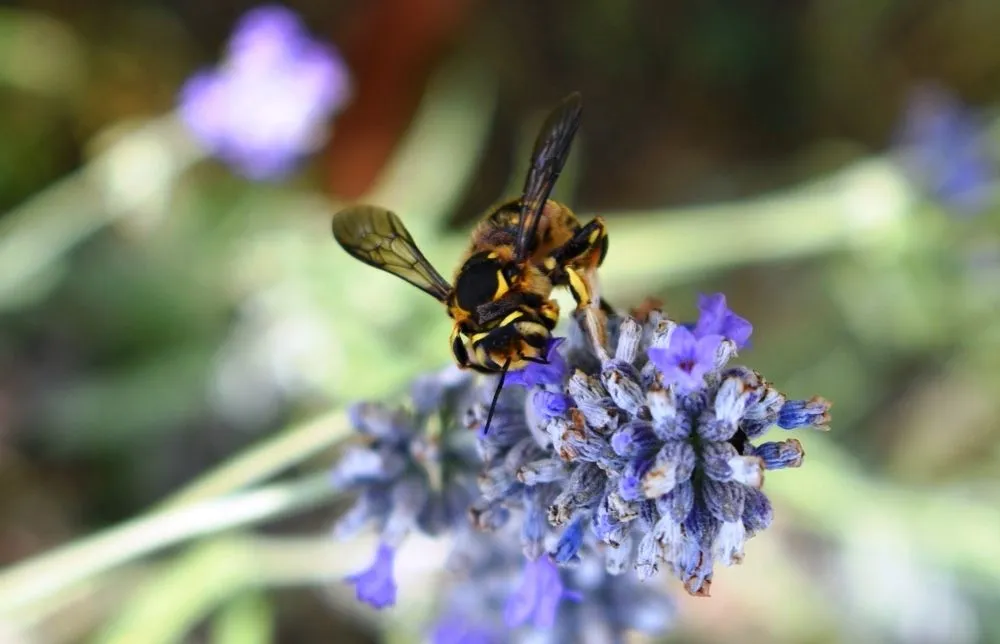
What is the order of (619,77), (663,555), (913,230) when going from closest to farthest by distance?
(663,555) < (913,230) < (619,77)

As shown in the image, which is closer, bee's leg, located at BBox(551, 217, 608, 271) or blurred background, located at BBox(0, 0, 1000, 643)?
bee's leg, located at BBox(551, 217, 608, 271)

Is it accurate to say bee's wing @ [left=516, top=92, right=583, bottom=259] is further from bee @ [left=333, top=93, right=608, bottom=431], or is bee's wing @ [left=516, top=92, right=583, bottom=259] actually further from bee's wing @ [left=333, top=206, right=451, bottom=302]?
bee's wing @ [left=333, top=206, right=451, bottom=302]

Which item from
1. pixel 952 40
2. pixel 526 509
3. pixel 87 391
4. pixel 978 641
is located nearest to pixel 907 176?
pixel 952 40

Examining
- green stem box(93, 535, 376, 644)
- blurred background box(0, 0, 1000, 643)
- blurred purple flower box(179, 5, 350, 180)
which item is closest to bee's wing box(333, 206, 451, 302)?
blurred background box(0, 0, 1000, 643)

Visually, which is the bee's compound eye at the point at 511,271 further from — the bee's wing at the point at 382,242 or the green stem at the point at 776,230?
the green stem at the point at 776,230

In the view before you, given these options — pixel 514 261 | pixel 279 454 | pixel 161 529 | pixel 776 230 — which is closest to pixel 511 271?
pixel 514 261

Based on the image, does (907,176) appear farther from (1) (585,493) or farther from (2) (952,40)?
(1) (585,493)

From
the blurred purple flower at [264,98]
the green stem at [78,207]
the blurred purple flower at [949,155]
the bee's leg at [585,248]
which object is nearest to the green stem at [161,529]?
the bee's leg at [585,248]
